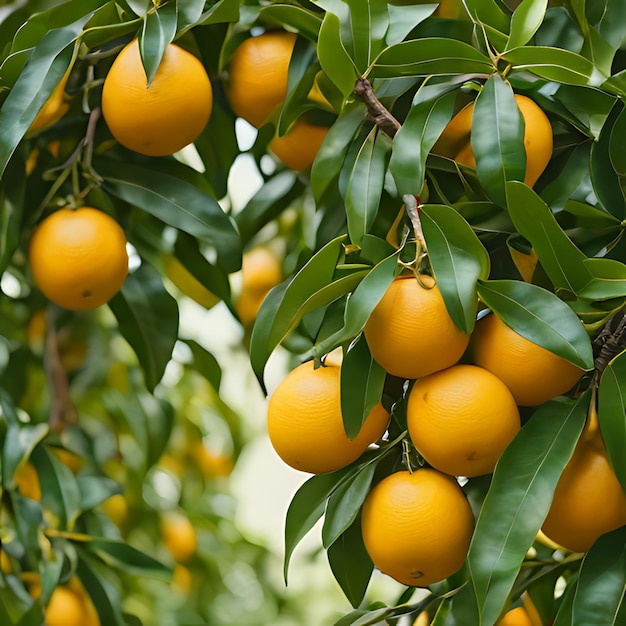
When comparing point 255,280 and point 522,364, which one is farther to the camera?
point 255,280

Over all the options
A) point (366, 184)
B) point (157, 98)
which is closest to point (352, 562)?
point (366, 184)

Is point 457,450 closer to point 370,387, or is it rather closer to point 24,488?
point 370,387

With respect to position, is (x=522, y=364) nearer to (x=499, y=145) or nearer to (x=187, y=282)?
(x=499, y=145)

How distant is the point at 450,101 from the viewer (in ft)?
2.06

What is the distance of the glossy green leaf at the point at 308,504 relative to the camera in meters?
0.64

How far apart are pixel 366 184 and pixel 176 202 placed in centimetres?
24

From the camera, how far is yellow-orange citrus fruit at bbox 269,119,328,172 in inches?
31.6

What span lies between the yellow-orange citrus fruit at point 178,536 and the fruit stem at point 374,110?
0.98 meters

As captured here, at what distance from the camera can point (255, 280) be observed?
46.8 inches

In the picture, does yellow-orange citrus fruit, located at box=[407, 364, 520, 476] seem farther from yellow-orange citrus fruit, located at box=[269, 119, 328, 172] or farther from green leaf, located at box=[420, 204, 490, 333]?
yellow-orange citrus fruit, located at box=[269, 119, 328, 172]

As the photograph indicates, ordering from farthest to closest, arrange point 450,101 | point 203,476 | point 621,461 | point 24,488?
point 203,476, point 24,488, point 450,101, point 621,461

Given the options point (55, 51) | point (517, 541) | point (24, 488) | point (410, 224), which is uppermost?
point (55, 51)

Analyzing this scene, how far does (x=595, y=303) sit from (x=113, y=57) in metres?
0.51

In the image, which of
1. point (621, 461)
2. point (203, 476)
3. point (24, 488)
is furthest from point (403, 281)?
point (203, 476)
